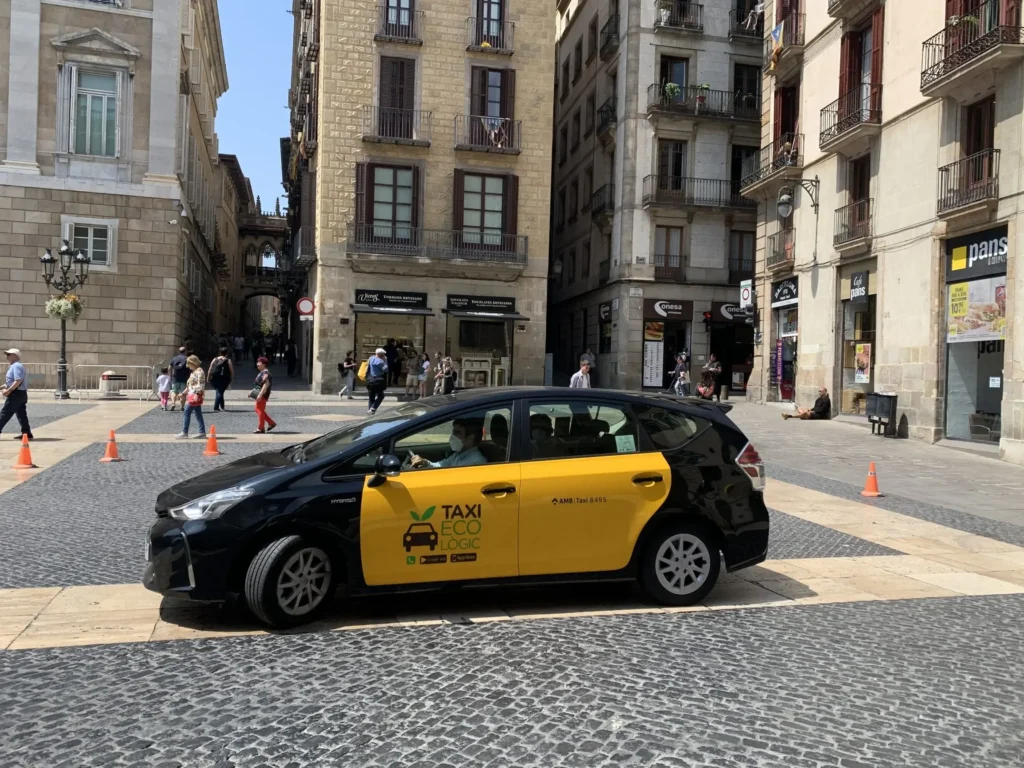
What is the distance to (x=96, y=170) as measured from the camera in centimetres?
2783

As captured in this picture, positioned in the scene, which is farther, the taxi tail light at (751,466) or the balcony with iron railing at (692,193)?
the balcony with iron railing at (692,193)

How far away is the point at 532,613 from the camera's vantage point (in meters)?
5.98

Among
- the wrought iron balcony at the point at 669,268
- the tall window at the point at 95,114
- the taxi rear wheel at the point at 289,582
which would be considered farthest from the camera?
the wrought iron balcony at the point at 669,268

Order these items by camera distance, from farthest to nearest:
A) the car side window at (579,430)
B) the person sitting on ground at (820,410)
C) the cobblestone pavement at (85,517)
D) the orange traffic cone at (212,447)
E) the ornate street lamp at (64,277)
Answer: the ornate street lamp at (64,277), the person sitting on ground at (820,410), the orange traffic cone at (212,447), the cobblestone pavement at (85,517), the car side window at (579,430)

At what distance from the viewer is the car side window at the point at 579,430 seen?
599cm

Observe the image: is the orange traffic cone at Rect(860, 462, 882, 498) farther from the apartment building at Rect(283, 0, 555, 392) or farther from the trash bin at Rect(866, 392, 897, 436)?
the apartment building at Rect(283, 0, 555, 392)

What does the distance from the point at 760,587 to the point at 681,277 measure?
98.5 feet

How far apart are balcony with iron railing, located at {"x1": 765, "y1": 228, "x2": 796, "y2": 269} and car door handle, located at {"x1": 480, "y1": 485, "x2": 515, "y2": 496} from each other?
22753 mm

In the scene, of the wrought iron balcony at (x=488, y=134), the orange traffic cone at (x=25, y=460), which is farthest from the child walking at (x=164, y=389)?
the wrought iron balcony at (x=488, y=134)

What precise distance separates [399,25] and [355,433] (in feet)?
93.7

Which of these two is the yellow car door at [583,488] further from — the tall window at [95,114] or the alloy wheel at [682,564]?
the tall window at [95,114]

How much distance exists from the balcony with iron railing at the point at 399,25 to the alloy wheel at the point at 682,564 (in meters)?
28.8

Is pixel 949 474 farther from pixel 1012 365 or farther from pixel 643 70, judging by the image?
pixel 643 70

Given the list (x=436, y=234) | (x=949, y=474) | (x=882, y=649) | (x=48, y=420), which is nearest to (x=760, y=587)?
(x=882, y=649)
